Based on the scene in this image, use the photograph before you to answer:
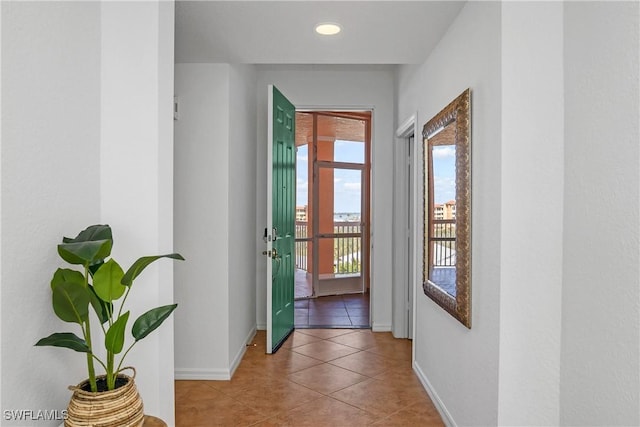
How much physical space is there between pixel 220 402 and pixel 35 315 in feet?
5.52

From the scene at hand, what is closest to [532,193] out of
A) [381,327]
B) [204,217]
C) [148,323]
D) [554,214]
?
[554,214]

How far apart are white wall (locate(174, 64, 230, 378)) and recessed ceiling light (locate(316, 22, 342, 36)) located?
3.17 ft

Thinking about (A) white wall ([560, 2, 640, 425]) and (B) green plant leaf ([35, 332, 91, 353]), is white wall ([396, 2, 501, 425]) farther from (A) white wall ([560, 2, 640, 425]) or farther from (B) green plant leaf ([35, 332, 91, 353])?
(B) green plant leaf ([35, 332, 91, 353])

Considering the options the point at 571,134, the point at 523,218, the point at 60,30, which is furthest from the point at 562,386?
the point at 60,30

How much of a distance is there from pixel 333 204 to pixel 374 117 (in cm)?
213

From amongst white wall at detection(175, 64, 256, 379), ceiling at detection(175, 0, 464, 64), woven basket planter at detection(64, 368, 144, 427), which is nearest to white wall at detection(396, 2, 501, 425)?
ceiling at detection(175, 0, 464, 64)

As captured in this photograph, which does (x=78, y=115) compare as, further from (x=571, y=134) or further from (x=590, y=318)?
(x=590, y=318)

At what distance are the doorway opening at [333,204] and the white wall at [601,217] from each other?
434cm

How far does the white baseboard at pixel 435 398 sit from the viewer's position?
2486 mm

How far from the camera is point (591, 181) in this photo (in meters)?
1.60

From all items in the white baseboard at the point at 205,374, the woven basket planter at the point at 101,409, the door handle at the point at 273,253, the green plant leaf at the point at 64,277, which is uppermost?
the green plant leaf at the point at 64,277

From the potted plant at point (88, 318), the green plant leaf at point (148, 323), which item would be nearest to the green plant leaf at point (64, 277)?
the potted plant at point (88, 318)

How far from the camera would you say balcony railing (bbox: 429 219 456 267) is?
2424 millimetres

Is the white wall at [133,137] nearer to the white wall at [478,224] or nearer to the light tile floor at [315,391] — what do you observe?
the light tile floor at [315,391]
